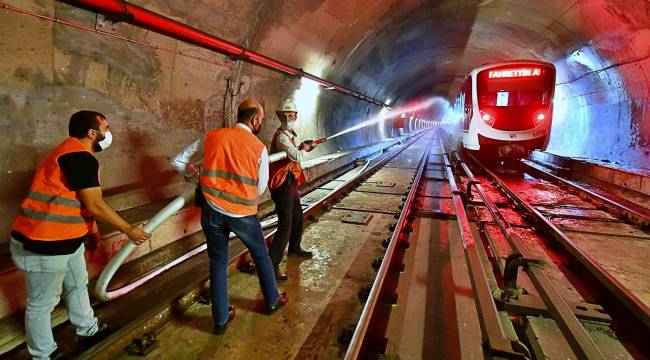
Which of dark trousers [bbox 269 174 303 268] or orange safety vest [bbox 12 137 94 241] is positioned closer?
orange safety vest [bbox 12 137 94 241]

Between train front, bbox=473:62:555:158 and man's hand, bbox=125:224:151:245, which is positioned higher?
train front, bbox=473:62:555:158

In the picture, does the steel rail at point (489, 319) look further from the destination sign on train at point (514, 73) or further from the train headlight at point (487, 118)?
the destination sign on train at point (514, 73)

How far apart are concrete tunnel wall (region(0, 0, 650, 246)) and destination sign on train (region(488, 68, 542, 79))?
4.59ft

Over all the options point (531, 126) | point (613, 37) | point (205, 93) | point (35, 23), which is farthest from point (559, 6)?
point (35, 23)

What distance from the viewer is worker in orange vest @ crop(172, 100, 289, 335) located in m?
2.63

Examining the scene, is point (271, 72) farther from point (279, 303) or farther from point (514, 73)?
point (514, 73)

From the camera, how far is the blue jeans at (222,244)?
2.74 m

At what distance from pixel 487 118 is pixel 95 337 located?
1093 cm

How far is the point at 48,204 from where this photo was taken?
2.31m

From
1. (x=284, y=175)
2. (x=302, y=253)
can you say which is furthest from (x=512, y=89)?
(x=284, y=175)

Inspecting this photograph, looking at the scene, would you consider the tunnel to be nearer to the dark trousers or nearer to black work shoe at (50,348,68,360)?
black work shoe at (50,348,68,360)

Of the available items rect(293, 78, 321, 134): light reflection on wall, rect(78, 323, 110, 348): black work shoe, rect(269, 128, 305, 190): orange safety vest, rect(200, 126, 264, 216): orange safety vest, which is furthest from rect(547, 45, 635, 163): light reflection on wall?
rect(78, 323, 110, 348): black work shoe

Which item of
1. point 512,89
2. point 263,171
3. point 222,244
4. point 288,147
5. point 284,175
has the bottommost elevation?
point 222,244

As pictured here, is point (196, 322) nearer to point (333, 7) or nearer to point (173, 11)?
point (173, 11)
